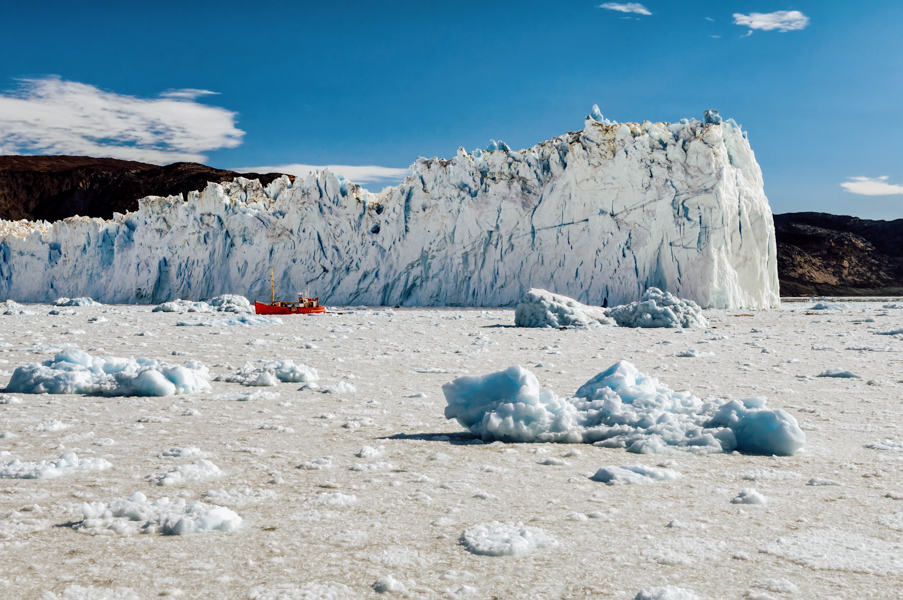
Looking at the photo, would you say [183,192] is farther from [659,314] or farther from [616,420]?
[616,420]

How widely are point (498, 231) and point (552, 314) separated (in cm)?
1306

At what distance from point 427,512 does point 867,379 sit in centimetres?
460

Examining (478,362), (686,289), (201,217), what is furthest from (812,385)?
(201,217)

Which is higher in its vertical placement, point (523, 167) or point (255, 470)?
point (523, 167)

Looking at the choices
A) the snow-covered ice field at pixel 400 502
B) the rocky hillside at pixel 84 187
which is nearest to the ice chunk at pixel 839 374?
the snow-covered ice field at pixel 400 502

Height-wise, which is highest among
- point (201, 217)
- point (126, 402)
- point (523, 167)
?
point (523, 167)

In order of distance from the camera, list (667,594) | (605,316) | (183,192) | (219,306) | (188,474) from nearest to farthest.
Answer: (667,594), (188,474), (605,316), (219,306), (183,192)

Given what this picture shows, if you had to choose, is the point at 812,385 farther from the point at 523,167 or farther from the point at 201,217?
the point at 201,217

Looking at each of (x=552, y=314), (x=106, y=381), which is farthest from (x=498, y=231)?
(x=106, y=381)

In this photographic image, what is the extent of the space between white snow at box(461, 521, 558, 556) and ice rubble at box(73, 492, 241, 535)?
0.78 metres

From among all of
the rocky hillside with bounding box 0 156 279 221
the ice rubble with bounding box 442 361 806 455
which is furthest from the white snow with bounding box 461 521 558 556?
the rocky hillside with bounding box 0 156 279 221

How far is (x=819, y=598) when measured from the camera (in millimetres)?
1855

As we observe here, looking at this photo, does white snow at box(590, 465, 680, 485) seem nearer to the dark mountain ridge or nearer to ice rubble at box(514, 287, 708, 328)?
ice rubble at box(514, 287, 708, 328)

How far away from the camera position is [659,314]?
13055 millimetres
